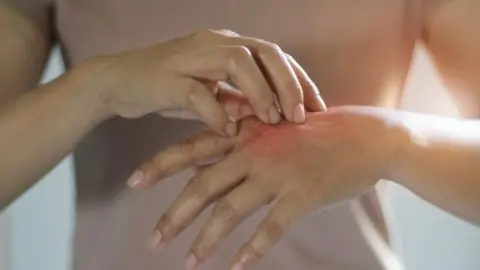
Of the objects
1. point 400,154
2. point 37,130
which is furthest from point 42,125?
point 400,154

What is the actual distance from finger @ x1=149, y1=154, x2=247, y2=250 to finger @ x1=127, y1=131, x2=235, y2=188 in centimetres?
2

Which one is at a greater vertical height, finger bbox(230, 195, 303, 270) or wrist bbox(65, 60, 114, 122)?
wrist bbox(65, 60, 114, 122)

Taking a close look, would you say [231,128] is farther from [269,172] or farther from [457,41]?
[457,41]

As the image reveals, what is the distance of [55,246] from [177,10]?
561 millimetres

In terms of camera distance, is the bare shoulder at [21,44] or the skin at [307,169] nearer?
the skin at [307,169]

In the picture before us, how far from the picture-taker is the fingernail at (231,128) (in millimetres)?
573

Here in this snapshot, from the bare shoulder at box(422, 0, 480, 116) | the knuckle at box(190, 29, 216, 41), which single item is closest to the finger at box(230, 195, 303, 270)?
the knuckle at box(190, 29, 216, 41)

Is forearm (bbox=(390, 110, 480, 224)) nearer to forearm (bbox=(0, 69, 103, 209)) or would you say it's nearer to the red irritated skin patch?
the red irritated skin patch

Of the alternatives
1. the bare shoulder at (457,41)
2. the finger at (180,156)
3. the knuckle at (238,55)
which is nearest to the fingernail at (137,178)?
the finger at (180,156)

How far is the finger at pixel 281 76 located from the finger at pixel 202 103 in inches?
1.6

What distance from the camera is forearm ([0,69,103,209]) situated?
0.61 meters

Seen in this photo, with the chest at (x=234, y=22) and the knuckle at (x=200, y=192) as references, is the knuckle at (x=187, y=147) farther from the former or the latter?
the chest at (x=234, y=22)

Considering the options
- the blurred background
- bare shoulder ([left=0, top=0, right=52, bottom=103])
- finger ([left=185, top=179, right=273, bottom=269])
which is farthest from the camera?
the blurred background

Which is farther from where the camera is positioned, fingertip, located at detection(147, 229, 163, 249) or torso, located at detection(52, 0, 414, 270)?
torso, located at detection(52, 0, 414, 270)
